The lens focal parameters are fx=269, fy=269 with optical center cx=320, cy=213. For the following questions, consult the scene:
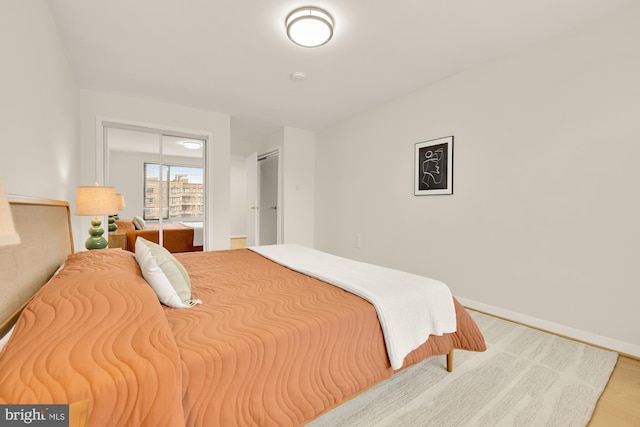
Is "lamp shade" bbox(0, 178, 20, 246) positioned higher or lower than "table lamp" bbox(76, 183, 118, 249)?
lower

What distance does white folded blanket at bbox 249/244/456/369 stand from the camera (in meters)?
1.34

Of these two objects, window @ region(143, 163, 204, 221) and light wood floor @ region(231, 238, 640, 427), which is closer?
light wood floor @ region(231, 238, 640, 427)

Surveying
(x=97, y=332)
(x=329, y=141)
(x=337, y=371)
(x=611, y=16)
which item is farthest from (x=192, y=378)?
(x=329, y=141)

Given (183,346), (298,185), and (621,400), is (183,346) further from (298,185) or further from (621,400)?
(298,185)

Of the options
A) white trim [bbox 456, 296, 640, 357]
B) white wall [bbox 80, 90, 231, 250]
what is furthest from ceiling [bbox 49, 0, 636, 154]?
white trim [bbox 456, 296, 640, 357]

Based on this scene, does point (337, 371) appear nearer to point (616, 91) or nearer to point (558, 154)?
point (558, 154)

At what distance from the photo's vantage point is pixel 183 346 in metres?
0.94

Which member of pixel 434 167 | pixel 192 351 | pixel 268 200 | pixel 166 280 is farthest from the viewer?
pixel 268 200

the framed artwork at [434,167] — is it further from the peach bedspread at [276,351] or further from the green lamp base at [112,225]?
the green lamp base at [112,225]

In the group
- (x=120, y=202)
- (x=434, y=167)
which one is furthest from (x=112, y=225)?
(x=434, y=167)

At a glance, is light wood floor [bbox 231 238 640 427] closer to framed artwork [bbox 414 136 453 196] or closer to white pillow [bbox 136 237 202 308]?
framed artwork [bbox 414 136 453 196]

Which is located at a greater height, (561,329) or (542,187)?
(542,187)

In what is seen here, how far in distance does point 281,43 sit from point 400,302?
2.30 metres

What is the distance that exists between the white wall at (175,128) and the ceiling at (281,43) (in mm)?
193
